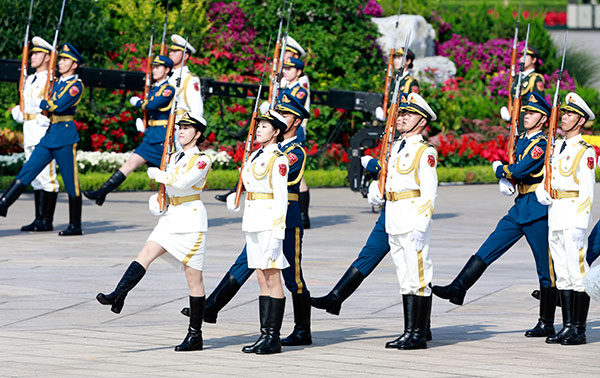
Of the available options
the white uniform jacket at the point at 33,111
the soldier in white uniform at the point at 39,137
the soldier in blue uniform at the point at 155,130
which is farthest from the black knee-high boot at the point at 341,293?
the white uniform jacket at the point at 33,111

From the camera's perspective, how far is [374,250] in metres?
8.46

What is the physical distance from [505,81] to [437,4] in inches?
166

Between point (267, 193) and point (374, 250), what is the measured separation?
→ 3.39ft

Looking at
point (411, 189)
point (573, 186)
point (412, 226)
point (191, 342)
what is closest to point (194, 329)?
point (191, 342)

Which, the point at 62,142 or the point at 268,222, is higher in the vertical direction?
the point at 62,142

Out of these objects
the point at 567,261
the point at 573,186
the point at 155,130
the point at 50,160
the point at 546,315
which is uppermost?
the point at 155,130

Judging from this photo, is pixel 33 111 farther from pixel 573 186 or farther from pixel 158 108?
pixel 573 186

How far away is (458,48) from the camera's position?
2631 cm

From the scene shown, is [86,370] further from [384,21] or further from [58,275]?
[384,21]

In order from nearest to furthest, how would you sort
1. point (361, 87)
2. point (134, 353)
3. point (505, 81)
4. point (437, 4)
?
point (134, 353) → point (361, 87) → point (505, 81) → point (437, 4)

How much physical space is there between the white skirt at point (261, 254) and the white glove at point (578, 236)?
1.94 meters

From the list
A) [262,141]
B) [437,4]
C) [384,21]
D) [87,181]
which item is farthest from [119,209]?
[437,4]

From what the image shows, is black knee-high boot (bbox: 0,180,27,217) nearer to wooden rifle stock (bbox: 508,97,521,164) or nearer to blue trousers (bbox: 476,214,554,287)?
wooden rifle stock (bbox: 508,97,521,164)

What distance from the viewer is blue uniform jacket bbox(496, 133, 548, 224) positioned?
8602mm
